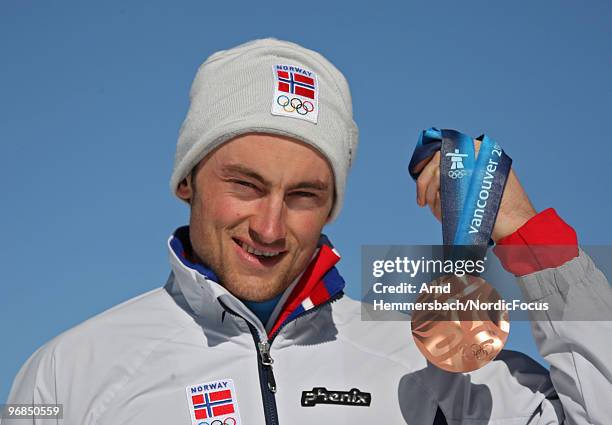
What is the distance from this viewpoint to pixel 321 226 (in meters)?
4.12

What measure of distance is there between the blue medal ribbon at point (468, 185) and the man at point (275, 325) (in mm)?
91

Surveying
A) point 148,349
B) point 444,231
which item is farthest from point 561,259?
point 148,349

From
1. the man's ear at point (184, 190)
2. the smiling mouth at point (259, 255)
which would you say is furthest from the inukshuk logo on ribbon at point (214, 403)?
the man's ear at point (184, 190)

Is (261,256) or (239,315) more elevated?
(261,256)

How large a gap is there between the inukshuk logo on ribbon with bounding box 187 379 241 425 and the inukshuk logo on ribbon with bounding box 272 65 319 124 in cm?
141

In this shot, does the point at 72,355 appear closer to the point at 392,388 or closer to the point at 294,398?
the point at 294,398

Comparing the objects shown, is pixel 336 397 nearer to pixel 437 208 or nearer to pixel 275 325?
pixel 275 325

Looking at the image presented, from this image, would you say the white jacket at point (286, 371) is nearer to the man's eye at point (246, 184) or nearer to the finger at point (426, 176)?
the man's eye at point (246, 184)

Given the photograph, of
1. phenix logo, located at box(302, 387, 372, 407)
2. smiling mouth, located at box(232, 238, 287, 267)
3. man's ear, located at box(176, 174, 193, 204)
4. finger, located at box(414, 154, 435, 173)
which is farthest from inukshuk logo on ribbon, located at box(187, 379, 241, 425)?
finger, located at box(414, 154, 435, 173)

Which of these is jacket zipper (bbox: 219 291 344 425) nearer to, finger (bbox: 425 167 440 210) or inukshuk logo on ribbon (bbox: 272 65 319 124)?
finger (bbox: 425 167 440 210)

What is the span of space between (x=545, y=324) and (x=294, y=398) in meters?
1.22

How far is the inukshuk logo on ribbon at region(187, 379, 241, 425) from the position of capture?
3.72 metres

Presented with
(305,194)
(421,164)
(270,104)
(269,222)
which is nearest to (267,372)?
(269,222)

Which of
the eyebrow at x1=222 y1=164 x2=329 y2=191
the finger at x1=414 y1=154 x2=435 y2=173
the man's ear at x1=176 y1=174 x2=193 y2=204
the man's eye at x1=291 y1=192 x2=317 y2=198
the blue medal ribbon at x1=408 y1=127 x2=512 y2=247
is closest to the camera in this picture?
the blue medal ribbon at x1=408 y1=127 x2=512 y2=247
